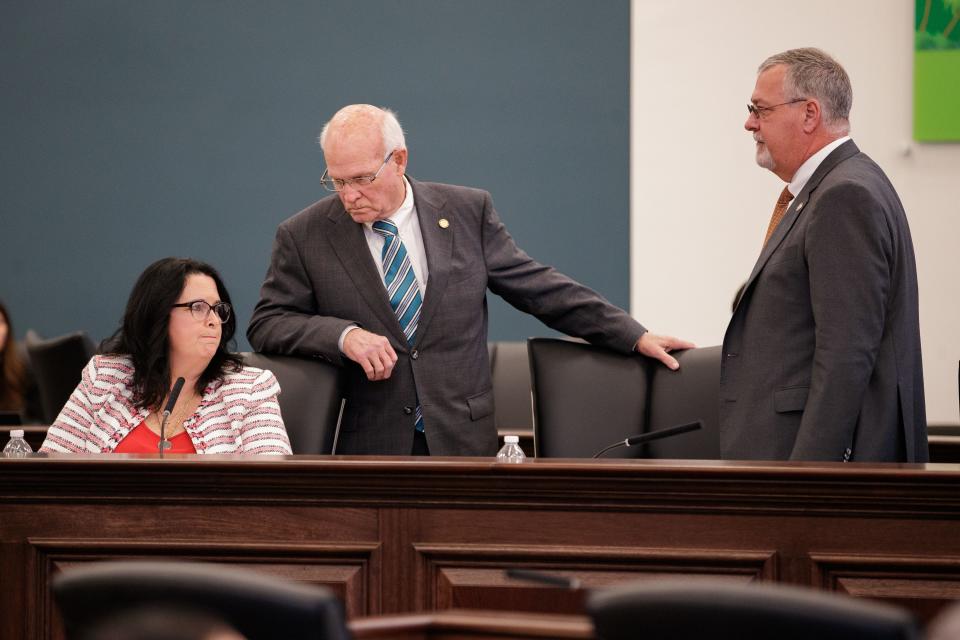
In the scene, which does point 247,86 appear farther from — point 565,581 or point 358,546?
point 565,581

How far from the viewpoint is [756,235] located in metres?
5.39

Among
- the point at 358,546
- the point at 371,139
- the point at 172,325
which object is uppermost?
the point at 371,139

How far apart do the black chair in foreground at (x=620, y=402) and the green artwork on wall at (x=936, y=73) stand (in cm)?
293

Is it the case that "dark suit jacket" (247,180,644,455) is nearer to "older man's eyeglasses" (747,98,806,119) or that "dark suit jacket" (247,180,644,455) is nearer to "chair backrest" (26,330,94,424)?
"older man's eyeglasses" (747,98,806,119)

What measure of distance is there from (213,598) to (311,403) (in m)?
1.64

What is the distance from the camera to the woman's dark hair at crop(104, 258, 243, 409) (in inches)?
113

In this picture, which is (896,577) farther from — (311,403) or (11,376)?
(11,376)

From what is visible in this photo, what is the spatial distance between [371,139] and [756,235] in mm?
2855

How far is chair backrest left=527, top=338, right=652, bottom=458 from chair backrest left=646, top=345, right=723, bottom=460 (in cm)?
4

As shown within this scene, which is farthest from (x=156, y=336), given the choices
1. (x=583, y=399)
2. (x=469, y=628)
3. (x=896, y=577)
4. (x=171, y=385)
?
(x=896, y=577)

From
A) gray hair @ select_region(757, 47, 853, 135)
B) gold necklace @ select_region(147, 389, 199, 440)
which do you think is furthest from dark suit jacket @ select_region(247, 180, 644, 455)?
gray hair @ select_region(757, 47, 853, 135)

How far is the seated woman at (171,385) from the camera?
2789 millimetres

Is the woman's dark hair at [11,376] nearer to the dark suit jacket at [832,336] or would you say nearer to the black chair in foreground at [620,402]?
the black chair in foreground at [620,402]

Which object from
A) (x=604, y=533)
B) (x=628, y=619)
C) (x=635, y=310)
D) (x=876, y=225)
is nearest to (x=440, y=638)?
(x=628, y=619)
